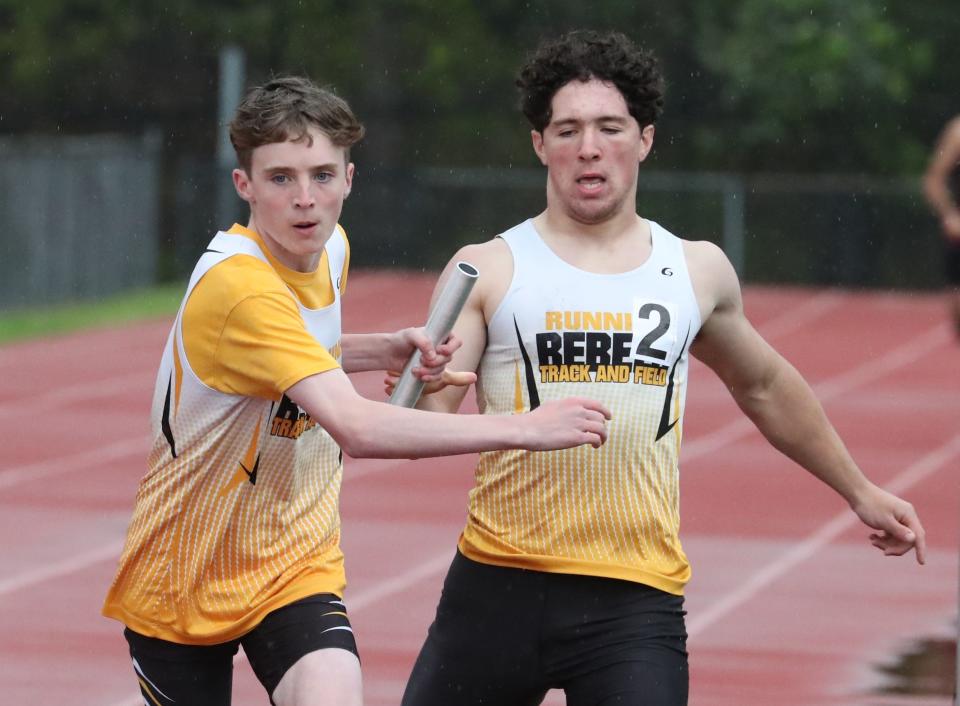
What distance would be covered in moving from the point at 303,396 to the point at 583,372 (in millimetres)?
709

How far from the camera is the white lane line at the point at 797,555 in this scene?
9.28 metres

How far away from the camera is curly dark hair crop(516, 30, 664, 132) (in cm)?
459

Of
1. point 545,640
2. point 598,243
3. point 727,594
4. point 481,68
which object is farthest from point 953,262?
point 481,68

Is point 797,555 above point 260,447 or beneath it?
beneath

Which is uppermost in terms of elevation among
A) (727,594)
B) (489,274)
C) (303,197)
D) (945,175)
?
(945,175)

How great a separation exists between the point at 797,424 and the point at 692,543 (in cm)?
644

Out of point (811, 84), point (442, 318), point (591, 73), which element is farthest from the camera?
point (811, 84)

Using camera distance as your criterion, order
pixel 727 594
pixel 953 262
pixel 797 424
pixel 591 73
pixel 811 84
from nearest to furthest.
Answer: pixel 591 73, pixel 797 424, pixel 727 594, pixel 953 262, pixel 811 84

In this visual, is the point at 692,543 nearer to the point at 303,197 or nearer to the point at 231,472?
the point at 231,472

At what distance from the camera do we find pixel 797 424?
191 inches

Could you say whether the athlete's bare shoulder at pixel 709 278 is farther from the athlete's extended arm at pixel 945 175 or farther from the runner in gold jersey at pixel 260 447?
the athlete's extended arm at pixel 945 175

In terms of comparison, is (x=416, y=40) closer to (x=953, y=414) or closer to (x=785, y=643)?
(x=953, y=414)

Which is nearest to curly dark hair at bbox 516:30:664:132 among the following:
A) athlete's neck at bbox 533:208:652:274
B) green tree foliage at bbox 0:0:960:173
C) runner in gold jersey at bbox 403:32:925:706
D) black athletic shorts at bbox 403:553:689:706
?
runner in gold jersey at bbox 403:32:925:706

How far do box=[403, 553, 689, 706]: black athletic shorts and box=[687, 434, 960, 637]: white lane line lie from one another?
4376 millimetres
